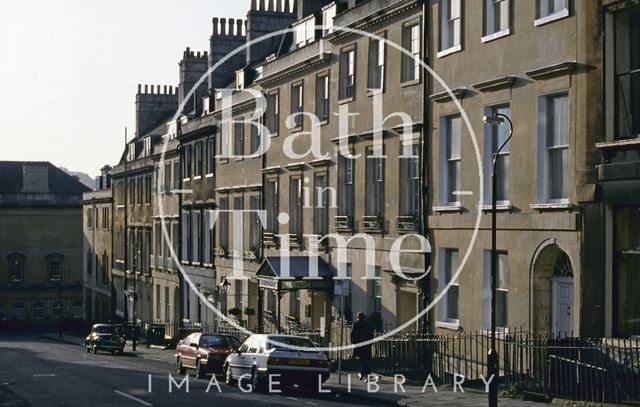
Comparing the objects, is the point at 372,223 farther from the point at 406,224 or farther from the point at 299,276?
the point at 299,276

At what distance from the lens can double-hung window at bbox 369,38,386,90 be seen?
121ft

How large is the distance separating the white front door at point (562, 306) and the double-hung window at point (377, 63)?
39.5 feet

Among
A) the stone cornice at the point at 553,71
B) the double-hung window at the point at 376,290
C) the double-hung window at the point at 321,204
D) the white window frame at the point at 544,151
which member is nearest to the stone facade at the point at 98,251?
the double-hung window at the point at 321,204

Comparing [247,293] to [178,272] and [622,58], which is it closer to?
[178,272]

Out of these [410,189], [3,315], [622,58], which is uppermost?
[622,58]

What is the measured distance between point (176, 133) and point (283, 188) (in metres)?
24.0

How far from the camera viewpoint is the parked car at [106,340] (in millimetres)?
Result: 60112

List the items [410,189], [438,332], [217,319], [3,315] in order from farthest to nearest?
[3,315], [217,319], [410,189], [438,332]

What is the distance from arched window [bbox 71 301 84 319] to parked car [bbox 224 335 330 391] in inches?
3313

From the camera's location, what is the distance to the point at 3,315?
107875 mm

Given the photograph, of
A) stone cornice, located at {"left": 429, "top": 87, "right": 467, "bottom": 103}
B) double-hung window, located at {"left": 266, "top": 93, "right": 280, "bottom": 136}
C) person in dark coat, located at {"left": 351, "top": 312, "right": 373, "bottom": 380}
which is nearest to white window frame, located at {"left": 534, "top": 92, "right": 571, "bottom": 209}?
stone cornice, located at {"left": 429, "top": 87, "right": 467, "bottom": 103}

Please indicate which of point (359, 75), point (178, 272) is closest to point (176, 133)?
point (178, 272)

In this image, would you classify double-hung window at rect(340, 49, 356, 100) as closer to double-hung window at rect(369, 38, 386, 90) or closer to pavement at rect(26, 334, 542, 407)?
double-hung window at rect(369, 38, 386, 90)

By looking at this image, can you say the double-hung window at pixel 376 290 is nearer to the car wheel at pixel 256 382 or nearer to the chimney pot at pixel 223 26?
the car wheel at pixel 256 382
